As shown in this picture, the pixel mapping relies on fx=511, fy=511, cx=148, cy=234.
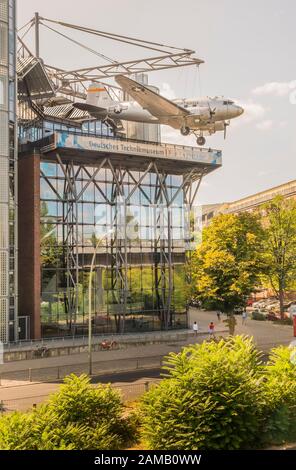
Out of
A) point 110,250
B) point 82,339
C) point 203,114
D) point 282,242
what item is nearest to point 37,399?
point 82,339

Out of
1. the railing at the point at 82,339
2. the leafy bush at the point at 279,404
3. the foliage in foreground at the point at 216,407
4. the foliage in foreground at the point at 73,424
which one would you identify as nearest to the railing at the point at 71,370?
the railing at the point at 82,339

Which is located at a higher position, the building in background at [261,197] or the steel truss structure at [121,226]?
the building in background at [261,197]

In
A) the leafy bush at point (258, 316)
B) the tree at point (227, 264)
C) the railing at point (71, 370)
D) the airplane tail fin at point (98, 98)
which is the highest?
the airplane tail fin at point (98, 98)

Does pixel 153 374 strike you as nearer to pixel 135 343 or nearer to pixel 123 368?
pixel 123 368

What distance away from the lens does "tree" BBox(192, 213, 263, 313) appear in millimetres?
37125

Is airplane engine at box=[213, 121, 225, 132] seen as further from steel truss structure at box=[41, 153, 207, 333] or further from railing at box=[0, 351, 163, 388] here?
railing at box=[0, 351, 163, 388]

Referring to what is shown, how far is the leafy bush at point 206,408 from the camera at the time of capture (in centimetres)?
1188

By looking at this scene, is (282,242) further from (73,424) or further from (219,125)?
(73,424)

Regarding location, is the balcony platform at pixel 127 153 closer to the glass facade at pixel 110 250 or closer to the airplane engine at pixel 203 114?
the glass facade at pixel 110 250

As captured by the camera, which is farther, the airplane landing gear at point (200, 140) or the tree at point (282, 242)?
the tree at point (282, 242)

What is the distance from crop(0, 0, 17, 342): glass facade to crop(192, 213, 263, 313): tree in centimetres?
1390

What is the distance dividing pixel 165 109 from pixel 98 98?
7713 millimetres
